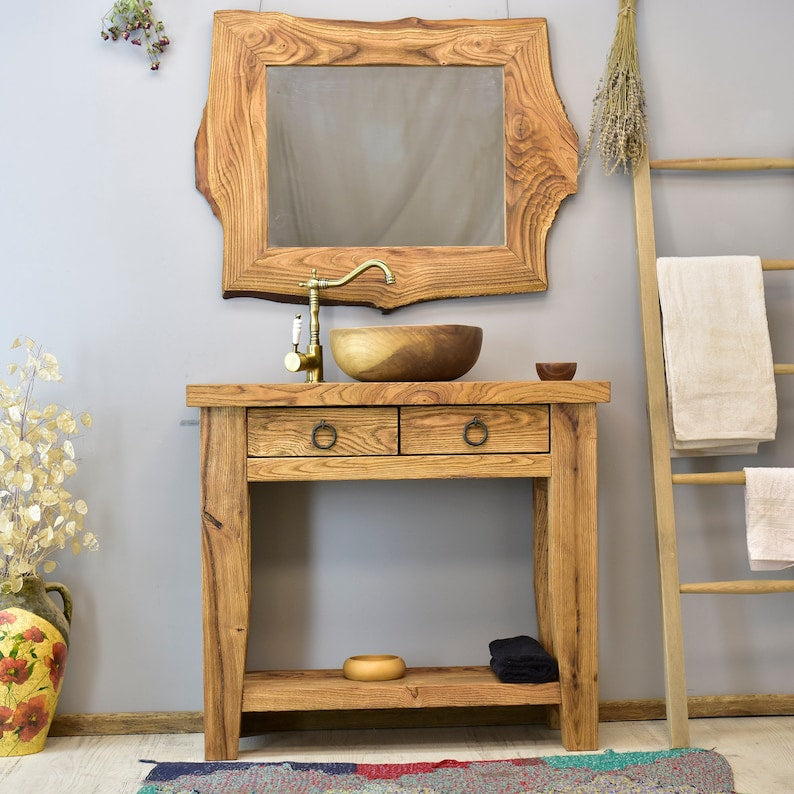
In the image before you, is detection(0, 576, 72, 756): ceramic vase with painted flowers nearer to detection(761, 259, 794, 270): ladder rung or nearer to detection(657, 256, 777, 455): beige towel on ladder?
detection(657, 256, 777, 455): beige towel on ladder

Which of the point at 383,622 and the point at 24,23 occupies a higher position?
the point at 24,23

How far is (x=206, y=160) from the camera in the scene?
2.23 m

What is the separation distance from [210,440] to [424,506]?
611 millimetres

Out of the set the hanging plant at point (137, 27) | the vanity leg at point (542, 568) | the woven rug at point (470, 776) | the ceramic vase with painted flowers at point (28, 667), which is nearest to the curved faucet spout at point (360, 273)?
the vanity leg at point (542, 568)

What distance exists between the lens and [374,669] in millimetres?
2012

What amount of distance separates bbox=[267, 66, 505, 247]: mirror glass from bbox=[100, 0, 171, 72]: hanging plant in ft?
0.95

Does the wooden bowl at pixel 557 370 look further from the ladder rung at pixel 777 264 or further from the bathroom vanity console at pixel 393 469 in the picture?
the ladder rung at pixel 777 264

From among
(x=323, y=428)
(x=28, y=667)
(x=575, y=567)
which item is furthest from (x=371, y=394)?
(x=28, y=667)

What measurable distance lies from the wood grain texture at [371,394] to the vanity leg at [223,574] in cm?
5

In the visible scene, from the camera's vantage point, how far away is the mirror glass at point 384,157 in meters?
2.26

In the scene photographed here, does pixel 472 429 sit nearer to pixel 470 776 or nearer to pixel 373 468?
pixel 373 468

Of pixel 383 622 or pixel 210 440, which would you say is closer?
pixel 210 440

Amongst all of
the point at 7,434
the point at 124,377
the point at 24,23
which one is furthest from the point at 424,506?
the point at 24,23

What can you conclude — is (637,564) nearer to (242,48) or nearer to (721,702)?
(721,702)
